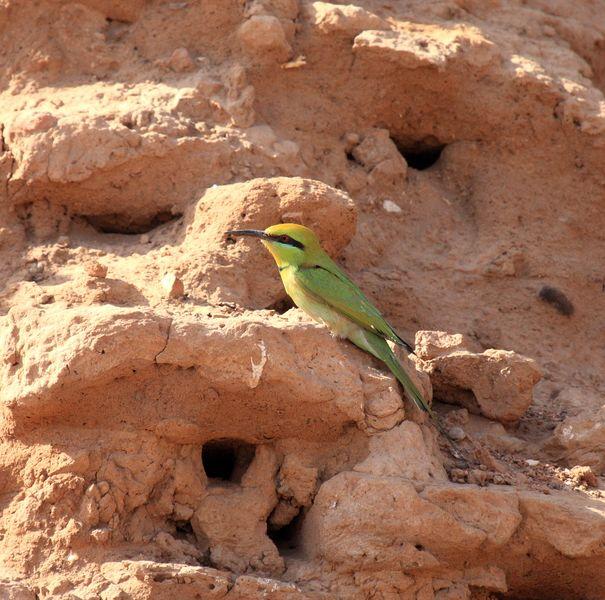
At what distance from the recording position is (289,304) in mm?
5211

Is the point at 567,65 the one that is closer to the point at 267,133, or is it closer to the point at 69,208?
the point at 267,133

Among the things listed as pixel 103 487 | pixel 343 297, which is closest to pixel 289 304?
pixel 343 297

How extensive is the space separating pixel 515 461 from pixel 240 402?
3.88ft

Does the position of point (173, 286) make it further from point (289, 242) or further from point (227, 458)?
point (227, 458)

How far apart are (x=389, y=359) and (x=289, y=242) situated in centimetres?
73

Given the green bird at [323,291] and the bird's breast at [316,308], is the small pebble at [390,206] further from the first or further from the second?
the bird's breast at [316,308]

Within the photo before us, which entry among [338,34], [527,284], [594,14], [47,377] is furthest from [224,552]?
[594,14]

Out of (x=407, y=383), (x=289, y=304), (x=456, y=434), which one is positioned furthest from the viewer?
(x=289, y=304)

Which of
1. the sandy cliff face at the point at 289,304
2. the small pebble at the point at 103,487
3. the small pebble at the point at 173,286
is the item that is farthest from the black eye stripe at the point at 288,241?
the small pebble at the point at 103,487

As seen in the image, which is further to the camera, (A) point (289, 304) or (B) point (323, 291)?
(A) point (289, 304)

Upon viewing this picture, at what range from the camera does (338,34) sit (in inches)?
230

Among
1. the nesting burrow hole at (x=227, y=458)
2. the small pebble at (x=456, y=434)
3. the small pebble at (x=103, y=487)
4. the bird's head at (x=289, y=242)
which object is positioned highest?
the bird's head at (x=289, y=242)

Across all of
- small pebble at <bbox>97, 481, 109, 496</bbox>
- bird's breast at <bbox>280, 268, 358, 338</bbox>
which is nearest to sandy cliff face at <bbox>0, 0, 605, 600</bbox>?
small pebble at <bbox>97, 481, 109, 496</bbox>

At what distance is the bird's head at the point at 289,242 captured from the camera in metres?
4.67
